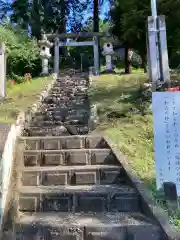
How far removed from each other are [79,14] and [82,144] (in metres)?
18.9

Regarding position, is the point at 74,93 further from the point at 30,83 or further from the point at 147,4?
the point at 147,4

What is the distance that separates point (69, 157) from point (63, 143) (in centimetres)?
44

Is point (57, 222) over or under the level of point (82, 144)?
under

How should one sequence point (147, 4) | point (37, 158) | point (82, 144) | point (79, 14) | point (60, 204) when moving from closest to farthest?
point (60, 204), point (37, 158), point (82, 144), point (147, 4), point (79, 14)

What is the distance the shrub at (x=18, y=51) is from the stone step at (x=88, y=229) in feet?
32.6

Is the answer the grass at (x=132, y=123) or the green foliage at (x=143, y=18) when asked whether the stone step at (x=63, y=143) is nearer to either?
the grass at (x=132, y=123)

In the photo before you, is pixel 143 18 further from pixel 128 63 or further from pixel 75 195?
pixel 75 195

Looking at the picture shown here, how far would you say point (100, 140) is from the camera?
5340mm

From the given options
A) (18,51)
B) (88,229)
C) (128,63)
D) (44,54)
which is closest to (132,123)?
(88,229)

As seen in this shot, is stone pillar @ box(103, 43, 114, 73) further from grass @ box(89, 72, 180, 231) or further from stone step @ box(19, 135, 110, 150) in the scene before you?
stone step @ box(19, 135, 110, 150)

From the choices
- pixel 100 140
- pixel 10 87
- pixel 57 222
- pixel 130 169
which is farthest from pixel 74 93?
pixel 57 222

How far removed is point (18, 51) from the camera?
44.2 feet

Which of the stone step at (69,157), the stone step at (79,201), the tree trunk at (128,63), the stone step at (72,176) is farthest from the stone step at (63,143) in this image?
the tree trunk at (128,63)

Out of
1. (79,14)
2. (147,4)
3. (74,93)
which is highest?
(79,14)
